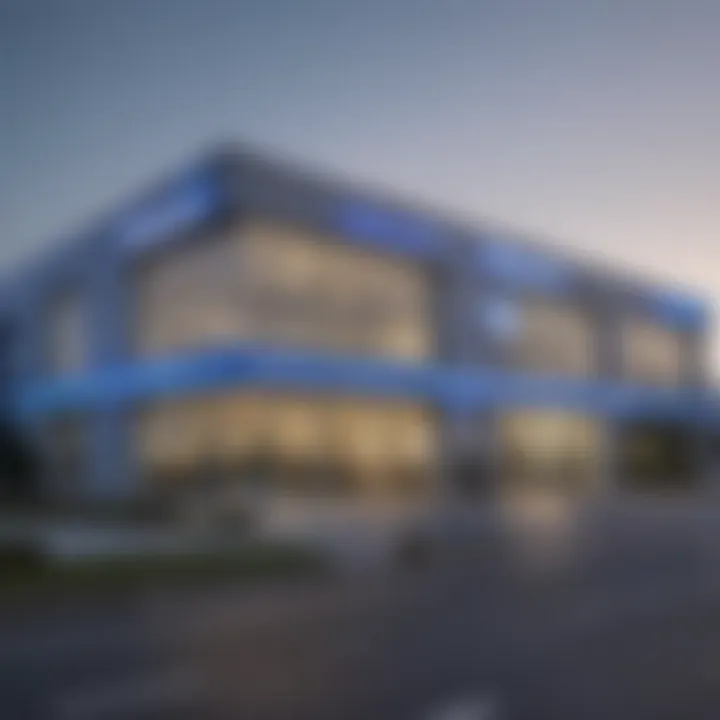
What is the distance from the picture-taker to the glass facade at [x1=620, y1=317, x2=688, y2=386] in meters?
35.6

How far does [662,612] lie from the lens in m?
7.22

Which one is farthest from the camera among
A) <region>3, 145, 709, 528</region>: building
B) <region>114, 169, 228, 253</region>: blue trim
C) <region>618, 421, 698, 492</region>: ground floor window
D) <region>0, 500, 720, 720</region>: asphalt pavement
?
<region>618, 421, 698, 492</region>: ground floor window

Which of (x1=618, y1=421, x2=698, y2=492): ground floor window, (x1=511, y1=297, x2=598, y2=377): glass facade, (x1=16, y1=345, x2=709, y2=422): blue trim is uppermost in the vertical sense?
(x1=511, y1=297, x2=598, y2=377): glass facade

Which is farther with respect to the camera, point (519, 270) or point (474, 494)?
point (519, 270)

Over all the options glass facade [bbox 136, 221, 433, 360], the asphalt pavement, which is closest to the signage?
glass facade [bbox 136, 221, 433, 360]

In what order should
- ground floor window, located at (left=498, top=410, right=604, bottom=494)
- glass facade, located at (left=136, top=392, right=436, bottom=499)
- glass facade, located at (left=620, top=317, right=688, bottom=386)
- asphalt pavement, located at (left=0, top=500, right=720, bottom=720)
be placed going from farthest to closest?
glass facade, located at (left=620, top=317, right=688, bottom=386) < ground floor window, located at (left=498, top=410, right=604, bottom=494) < glass facade, located at (left=136, top=392, right=436, bottom=499) < asphalt pavement, located at (left=0, top=500, right=720, bottom=720)

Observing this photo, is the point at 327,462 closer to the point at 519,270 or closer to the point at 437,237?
the point at 437,237

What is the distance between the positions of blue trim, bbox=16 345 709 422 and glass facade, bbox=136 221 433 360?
1.92 ft

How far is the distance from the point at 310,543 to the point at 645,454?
89.7ft

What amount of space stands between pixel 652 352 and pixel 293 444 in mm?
19977

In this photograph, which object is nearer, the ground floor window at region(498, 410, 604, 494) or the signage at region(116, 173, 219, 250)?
the signage at region(116, 173, 219, 250)

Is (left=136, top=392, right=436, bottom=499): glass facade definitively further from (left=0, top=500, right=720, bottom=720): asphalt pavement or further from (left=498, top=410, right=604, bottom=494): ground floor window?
(left=0, top=500, right=720, bottom=720): asphalt pavement

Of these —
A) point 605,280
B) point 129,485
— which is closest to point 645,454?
point 605,280

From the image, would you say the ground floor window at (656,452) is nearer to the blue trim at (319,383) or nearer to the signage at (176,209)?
the blue trim at (319,383)
